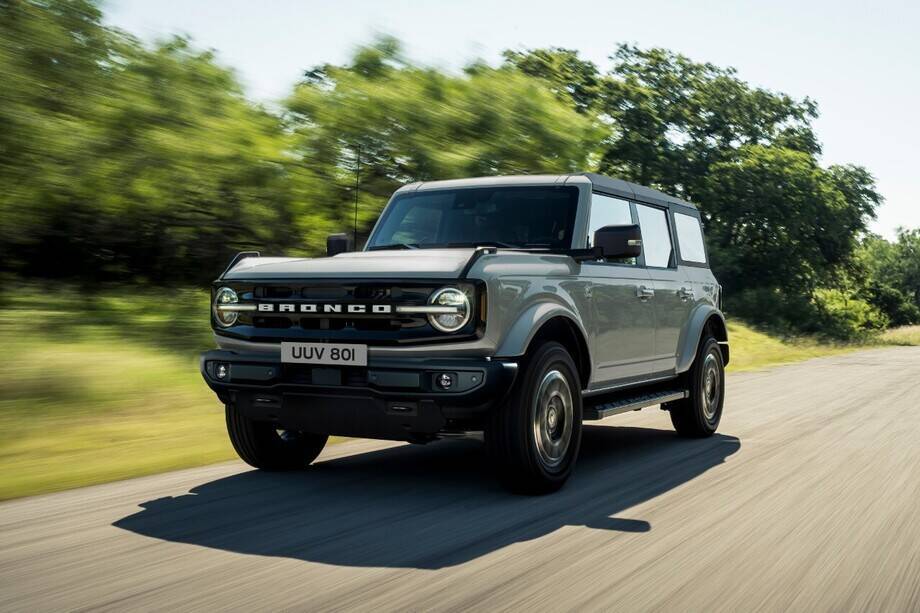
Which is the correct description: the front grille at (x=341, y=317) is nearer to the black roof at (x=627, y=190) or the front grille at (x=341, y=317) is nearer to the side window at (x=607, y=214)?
the side window at (x=607, y=214)

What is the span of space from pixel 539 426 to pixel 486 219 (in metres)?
1.78

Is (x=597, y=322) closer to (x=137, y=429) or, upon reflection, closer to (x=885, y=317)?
(x=137, y=429)

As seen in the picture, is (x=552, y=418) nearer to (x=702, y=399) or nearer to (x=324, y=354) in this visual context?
(x=324, y=354)

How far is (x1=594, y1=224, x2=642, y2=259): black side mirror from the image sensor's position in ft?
20.5

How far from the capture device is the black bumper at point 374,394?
5.23 m

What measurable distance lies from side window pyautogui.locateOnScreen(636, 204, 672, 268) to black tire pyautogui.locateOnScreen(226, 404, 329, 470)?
A: 2.93 m

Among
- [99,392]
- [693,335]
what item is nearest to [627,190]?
[693,335]

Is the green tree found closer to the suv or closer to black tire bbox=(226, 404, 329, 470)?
the suv

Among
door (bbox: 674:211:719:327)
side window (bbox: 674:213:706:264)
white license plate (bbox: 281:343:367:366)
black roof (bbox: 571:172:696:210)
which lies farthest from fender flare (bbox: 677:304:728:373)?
white license plate (bbox: 281:343:367:366)

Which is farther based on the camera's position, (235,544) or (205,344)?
(205,344)


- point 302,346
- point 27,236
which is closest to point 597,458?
point 302,346

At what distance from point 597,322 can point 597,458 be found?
128 cm

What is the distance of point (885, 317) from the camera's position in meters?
75.8

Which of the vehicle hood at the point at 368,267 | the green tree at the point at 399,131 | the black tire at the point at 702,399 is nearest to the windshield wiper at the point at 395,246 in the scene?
the vehicle hood at the point at 368,267
